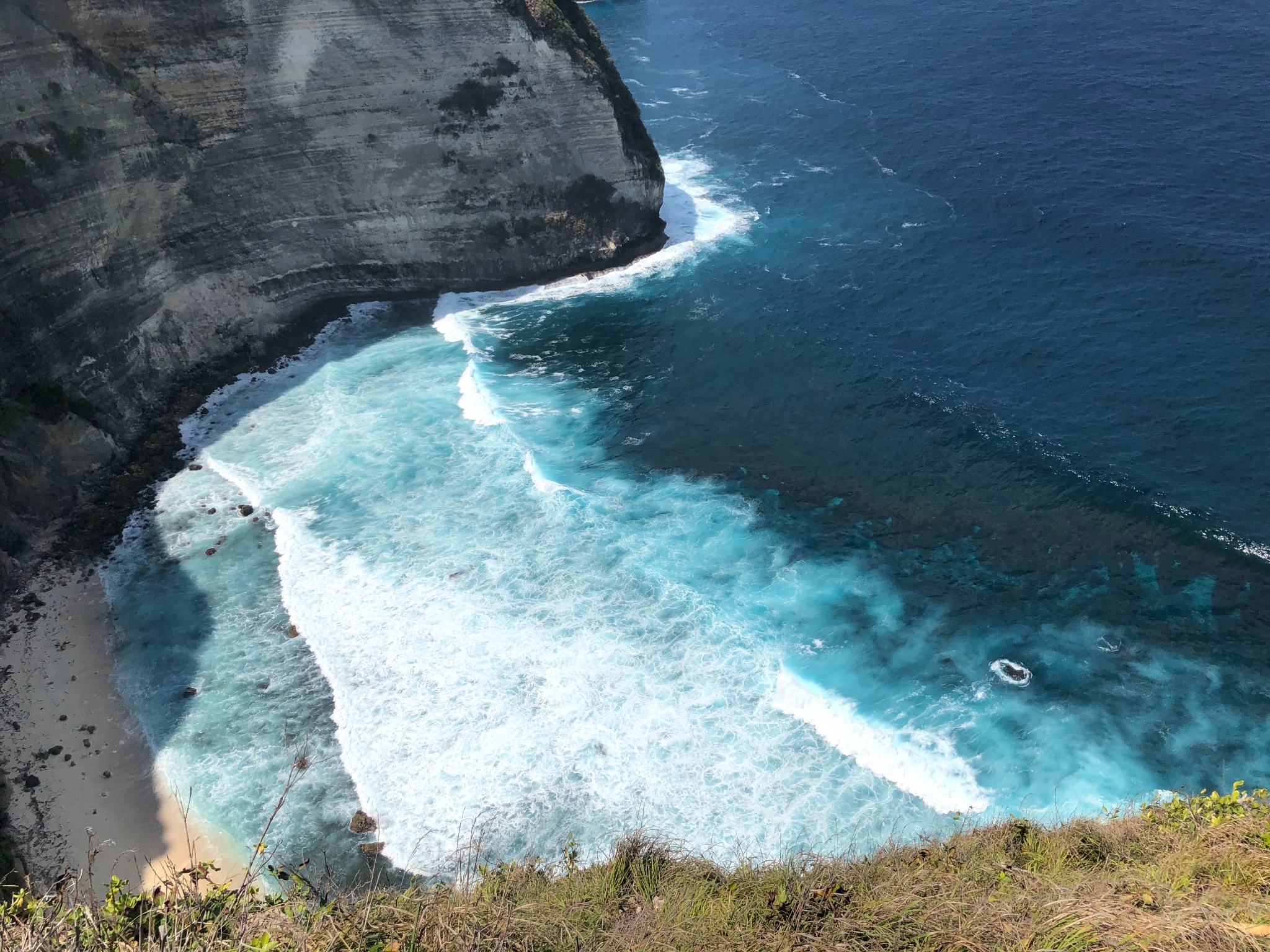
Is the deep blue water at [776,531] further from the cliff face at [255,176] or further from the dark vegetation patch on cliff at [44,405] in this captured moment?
the dark vegetation patch on cliff at [44,405]

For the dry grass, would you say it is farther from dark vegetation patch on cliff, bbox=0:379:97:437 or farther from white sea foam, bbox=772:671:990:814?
dark vegetation patch on cliff, bbox=0:379:97:437

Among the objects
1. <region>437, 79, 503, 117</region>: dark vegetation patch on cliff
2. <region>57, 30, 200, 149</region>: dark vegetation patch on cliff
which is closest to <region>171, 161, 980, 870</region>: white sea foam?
<region>57, 30, 200, 149</region>: dark vegetation patch on cliff

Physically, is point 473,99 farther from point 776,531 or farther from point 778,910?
point 778,910

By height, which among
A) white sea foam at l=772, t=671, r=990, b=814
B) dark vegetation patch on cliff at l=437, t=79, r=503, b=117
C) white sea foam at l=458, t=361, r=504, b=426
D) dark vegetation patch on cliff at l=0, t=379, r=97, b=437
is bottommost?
white sea foam at l=772, t=671, r=990, b=814

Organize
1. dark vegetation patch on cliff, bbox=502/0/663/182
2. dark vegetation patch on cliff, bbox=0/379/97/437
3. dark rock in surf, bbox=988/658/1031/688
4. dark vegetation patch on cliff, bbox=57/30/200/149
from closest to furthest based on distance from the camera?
dark rock in surf, bbox=988/658/1031/688 < dark vegetation patch on cliff, bbox=0/379/97/437 < dark vegetation patch on cliff, bbox=57/30/200/149 < dark vegetation patch on cliff, bbox=502/0/663/182

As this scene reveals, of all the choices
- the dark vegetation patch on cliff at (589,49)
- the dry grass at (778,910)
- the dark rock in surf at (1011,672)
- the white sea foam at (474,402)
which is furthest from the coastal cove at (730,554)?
the dark vegetation patch on cliff at (589,49)

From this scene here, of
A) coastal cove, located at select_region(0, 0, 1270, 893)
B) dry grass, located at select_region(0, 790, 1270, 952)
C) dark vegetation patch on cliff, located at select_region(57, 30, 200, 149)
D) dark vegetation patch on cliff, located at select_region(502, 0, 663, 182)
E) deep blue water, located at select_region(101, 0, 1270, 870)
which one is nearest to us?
dry grass, located at select_region(0, 790, 1270, 952)

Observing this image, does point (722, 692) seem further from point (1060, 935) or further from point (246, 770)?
point (1060, 935)
